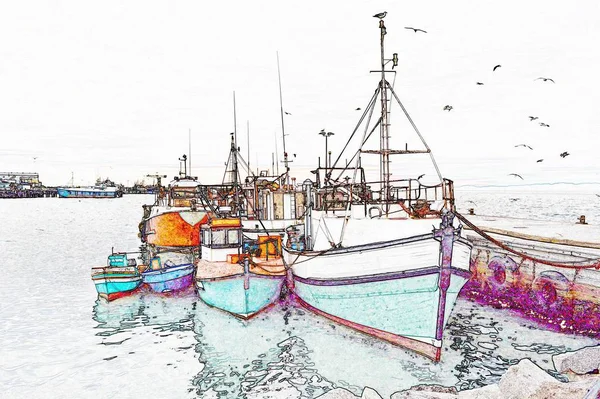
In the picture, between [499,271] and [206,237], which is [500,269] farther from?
[206,237]

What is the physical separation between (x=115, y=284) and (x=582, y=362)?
1997cm

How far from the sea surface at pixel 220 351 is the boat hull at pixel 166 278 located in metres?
0.55

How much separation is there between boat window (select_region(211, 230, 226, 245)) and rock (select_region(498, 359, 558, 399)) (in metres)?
14.9

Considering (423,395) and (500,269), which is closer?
(423,395)

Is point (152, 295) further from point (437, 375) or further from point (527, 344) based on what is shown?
point (527, 344)

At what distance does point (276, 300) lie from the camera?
20.3 meters

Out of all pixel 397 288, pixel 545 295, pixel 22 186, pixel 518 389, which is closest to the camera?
pixel 518 389

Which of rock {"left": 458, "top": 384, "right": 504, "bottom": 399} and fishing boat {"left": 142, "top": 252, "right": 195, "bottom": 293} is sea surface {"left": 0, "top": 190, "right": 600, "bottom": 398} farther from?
rock {"left": 458, "top": 384, "right": 504, "bottom": 399}

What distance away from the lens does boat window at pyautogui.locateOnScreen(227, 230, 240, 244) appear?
73.7 ft

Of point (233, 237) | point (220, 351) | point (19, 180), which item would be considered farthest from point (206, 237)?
point (19, 180)

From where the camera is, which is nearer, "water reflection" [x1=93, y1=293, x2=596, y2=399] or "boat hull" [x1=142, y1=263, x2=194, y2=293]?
"water reflection" [x1=93, y1=293, x2=596, y2=399]

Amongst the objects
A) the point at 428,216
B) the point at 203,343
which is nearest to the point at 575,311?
the point at 428,216

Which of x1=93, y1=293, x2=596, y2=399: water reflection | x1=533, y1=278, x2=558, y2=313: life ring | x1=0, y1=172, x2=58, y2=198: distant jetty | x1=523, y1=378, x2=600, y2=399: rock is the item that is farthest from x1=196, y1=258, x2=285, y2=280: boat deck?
x1=0, y1=172, x2=58, y2=198: distant jetty

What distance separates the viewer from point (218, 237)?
22.4 m
